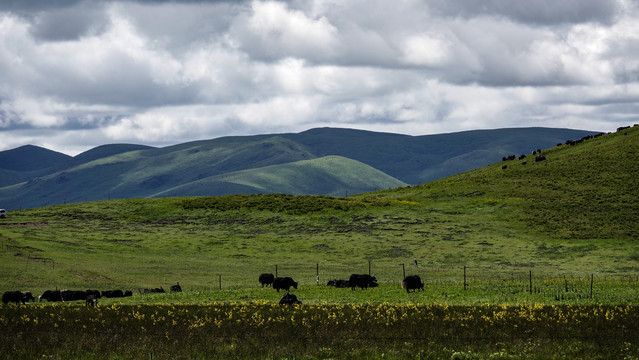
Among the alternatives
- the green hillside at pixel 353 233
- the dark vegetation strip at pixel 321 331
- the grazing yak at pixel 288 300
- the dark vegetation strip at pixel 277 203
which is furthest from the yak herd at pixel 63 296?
the dark vegetation strip at pixel 277 203

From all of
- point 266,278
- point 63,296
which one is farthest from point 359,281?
point 63,296

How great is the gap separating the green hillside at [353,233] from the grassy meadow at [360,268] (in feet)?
1.50

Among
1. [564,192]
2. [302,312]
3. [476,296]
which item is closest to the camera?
[302,312]

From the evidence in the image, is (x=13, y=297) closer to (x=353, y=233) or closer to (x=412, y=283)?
(x=412, y=283)

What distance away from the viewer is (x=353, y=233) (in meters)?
109

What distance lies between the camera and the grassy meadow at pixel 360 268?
28984 mm

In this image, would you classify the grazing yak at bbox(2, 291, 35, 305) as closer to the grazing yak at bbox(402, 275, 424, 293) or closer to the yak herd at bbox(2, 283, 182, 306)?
the yak herd at bbox(2, 283, 182, 306)

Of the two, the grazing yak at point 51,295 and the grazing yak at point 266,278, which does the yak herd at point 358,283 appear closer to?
the grazing yak at point 266,278

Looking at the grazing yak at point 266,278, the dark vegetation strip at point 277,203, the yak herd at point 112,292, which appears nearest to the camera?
the yak herd at point 112,292

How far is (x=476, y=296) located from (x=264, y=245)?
189ft

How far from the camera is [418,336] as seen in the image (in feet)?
97.7

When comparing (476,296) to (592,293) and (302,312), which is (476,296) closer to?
(592,293)

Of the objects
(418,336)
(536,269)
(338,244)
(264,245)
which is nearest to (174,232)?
(264,245)

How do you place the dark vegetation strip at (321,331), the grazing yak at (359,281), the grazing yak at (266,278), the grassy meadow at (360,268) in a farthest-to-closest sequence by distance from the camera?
the grazing yak at (266,278) → the grazing yak at (359,281) → the grassy meadow at (360,268) → the dark vegetation strip at (321,331)
